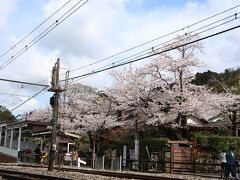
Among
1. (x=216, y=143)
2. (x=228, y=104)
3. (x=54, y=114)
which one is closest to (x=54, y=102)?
(x=54, y=114)

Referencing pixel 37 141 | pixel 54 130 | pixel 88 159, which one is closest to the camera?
pixel 54 130

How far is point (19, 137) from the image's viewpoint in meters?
45.6

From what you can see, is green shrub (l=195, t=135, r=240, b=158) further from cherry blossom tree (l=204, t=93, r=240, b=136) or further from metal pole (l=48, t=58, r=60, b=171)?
metal pole (l=48, t=58, r=60, b=171)

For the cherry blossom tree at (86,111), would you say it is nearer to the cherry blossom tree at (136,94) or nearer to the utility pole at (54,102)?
the cherry blossom tree at (136,94)

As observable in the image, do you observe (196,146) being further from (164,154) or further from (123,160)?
(123,160)

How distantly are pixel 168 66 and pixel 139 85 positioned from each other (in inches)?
131

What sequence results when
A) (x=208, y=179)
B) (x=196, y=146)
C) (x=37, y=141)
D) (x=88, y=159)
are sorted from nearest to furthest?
(x=208, y=179) < (x=196, y=146) < (x=88, y=159) < (x=37, y=141)

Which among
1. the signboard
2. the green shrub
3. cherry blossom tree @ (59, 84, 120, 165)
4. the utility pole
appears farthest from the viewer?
cherry blossom tree @ (59, 84, 120, 165)

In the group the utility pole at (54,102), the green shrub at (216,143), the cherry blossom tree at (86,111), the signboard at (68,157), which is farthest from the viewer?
the cherry blossom tree at (86,111)

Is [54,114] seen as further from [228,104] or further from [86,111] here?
[86,111]

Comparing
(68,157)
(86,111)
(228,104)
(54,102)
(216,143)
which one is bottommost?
(68,157)

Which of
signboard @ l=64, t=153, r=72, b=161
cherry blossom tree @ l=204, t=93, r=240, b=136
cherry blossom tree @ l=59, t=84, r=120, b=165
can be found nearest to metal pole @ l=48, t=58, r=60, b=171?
signboard @ l=64, t=153, r=72, b=161

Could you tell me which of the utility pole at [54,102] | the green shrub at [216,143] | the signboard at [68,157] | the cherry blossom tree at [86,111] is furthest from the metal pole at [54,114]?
the cherry blossom tree at [86,111]

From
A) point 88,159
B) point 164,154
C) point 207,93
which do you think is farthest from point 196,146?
point 88,159
